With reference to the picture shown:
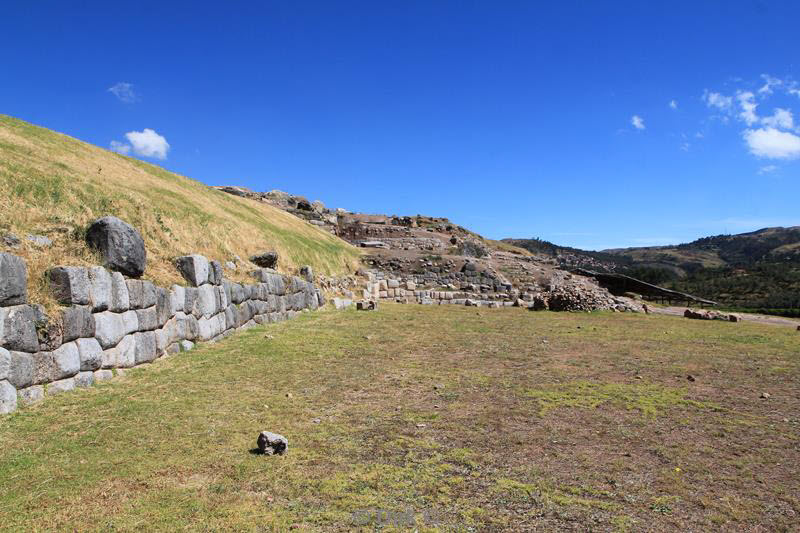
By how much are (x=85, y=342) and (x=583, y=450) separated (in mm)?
7670

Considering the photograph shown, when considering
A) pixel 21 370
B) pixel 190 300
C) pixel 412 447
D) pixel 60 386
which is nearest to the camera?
pixel 412 447

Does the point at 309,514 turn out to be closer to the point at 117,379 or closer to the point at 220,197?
the point at 117,379

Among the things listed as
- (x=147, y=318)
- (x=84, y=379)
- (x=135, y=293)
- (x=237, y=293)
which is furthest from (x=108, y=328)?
(x=237, y=293)

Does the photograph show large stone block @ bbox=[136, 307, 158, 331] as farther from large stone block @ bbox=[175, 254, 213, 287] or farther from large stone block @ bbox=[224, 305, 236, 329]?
large stone block @ bbox=[224, 305, 236, 329]

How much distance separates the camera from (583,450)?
578cm

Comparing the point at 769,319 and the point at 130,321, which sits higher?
the point at 130,321

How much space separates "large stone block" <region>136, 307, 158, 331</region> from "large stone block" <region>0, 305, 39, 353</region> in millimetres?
2494

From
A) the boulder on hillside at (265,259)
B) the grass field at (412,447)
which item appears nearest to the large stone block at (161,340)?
the grass field at (412,447)

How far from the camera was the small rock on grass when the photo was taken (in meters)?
5.52

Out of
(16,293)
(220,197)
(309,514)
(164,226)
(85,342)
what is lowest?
(309,514)

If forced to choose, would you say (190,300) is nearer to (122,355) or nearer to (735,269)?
(122,355)

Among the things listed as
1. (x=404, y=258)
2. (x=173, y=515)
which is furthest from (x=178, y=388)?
(x=404, y=258)

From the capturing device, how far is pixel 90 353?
26.3ft

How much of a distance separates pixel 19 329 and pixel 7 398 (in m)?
0.92
